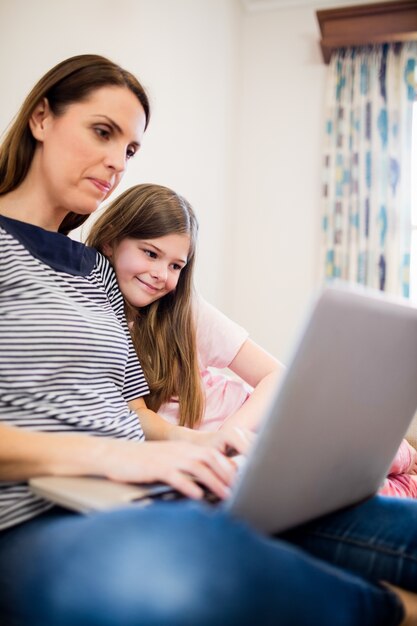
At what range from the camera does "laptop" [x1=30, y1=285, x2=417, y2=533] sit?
60 centimetres

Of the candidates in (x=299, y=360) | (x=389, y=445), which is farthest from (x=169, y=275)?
(x=299, y=360)

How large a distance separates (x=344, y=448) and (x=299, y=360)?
0.20 meters

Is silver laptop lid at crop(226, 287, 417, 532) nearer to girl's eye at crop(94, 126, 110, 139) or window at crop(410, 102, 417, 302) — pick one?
girl's eye at crop(94, 126, 110, 139)

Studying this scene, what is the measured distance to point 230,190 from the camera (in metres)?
3.26

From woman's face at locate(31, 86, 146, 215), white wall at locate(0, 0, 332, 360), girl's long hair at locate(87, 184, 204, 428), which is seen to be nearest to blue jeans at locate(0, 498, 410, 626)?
woman's face at locate(31, 86, 146, 215)

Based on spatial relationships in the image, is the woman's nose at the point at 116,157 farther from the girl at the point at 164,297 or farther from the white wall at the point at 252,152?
the white wall at the point at 252,152

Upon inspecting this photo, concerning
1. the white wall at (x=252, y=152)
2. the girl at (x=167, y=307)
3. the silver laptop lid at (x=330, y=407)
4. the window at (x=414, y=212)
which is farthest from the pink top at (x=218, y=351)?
the window at (x=414, y=212)

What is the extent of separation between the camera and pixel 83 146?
104 cm

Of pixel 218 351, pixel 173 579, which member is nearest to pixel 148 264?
pixel 218 351

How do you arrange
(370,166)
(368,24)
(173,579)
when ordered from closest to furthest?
(173,579) → (368,24) → (370,166)

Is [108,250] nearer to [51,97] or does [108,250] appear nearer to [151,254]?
[151,254]

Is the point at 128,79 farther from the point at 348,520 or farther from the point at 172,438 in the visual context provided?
the point at 348,520

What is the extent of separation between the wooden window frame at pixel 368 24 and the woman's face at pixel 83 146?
2260 mm

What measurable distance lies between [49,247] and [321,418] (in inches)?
22.4
